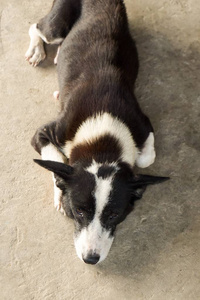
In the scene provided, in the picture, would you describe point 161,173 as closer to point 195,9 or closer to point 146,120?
point 146,120

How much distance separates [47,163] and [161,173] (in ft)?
4.86

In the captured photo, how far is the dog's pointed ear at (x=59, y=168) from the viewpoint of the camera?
2.65 meters

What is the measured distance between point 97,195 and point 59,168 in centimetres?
31

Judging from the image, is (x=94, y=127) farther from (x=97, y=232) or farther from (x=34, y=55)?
(x=34, y=55)

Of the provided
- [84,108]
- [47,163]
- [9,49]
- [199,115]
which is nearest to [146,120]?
[84,108]

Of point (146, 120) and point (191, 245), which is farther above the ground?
point (146, 120)

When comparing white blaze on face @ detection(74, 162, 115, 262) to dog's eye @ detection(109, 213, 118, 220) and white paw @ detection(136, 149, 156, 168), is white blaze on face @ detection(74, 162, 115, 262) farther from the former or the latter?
white paw @ detection(136, 149, 156, 168)

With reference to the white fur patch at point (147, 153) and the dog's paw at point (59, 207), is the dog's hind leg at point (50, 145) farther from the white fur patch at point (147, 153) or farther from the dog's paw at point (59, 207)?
the white fur patch at point (147, 153)

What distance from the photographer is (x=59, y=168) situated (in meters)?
2.72

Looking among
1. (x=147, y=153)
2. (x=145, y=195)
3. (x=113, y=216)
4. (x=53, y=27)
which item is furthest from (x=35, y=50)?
(x=113, y=216)

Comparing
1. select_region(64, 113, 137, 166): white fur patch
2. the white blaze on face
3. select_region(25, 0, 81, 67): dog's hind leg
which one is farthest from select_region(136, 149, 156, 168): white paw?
select_region(25, 0, 81, 67): dog's hind leg

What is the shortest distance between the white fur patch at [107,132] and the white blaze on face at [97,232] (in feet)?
1.01

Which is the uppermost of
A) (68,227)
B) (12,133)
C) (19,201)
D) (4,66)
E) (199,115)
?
(4,66)

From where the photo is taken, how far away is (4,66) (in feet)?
13.7
